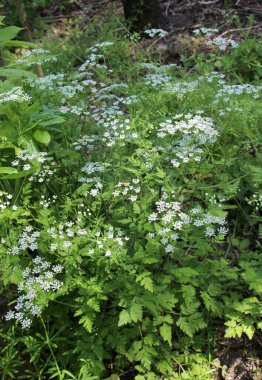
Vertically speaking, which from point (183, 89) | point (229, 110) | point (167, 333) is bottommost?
point (167, 333)

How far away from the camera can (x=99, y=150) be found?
10.9 ft

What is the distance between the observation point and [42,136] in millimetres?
2848

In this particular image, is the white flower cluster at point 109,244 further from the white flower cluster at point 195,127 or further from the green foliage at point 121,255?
the white flower cluster at point 195,127

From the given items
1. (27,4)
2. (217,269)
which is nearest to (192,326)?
(217,269)

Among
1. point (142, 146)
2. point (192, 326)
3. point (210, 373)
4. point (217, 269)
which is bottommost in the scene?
point (210, 373)

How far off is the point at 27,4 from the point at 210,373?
6.47m

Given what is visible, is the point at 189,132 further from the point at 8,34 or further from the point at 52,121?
the point at 8,34

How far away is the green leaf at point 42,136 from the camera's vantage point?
2.83 meters

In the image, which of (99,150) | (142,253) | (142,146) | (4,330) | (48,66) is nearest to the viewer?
(142,253)

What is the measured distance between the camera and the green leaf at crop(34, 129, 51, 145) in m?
2.83

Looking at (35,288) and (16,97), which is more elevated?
(16,97)

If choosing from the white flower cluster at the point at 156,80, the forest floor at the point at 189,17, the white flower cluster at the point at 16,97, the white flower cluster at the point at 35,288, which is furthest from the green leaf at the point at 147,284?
the forest floor at the point at 189,17

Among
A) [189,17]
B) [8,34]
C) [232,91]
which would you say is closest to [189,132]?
[232,91]

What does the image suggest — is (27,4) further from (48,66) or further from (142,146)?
(142,146)
